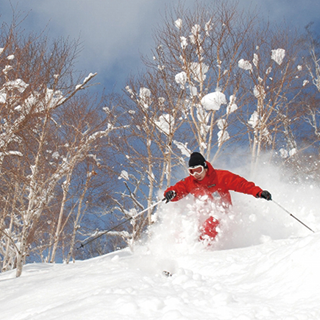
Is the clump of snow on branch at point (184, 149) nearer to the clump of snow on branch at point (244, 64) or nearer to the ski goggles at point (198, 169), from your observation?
the clump of snow on branch at point (244, 64)

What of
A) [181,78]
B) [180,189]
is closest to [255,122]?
[181,78]

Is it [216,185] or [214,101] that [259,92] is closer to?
[214,101]

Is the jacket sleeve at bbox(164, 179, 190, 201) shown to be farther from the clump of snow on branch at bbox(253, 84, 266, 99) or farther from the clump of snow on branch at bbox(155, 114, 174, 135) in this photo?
the clump of snow on branch at bbox(253, 84, 266, 99)

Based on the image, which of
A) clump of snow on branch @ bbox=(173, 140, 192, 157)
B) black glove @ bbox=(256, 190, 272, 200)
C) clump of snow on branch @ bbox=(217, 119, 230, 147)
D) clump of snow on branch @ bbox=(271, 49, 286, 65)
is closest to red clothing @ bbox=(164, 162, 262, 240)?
black glove @ bbox=(256, 190, 272, 200)

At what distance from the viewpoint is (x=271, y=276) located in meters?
2.18

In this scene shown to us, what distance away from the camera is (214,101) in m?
6.43

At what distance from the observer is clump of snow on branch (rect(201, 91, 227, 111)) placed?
637cm

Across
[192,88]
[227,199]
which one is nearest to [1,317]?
[227,199]

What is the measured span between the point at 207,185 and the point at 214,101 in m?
2.84

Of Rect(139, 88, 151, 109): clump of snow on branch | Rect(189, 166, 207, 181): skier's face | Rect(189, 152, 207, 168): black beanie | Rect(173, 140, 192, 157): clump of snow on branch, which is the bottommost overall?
Rect(189, 166, 207, 181): skier's face

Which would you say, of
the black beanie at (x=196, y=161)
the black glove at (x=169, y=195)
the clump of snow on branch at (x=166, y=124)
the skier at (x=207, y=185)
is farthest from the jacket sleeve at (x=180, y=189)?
the clump of snow on branch at (x=166, y=124)

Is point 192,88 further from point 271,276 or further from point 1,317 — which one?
point 1,317

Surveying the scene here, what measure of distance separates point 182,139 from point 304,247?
7751 mm

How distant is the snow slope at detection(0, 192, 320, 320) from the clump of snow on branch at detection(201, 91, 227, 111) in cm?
402
